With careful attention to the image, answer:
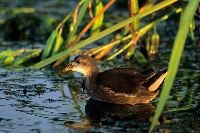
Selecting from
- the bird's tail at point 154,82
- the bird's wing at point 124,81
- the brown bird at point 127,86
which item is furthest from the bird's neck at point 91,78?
the bird's tail at point 154,82

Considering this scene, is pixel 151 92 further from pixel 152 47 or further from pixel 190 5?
pixel 152 47

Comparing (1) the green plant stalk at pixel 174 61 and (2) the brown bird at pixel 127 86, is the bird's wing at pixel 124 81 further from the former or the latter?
(1) the green plant stalk at pixel 174 61

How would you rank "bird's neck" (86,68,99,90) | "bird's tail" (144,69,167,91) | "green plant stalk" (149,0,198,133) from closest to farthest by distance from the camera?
"green plant stalk" (149,0,198,133) → "bird's tail" (144,69,167,91) → "bird's neck" (86,68,99,90)

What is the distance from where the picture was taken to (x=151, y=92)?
308 inches

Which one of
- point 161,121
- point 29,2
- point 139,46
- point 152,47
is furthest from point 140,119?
point 29,2

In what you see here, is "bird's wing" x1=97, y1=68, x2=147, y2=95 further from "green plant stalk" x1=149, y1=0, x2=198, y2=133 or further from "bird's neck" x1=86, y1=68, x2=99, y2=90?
"green plant stalk" x1=149, y1=0, x2=198, y2=133

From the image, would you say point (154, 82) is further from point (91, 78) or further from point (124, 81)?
point (91, 78)

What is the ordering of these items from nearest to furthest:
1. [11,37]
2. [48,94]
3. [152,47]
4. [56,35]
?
1. [48,94]
2. [56,35]
3. [152,47]
4. [11,37]

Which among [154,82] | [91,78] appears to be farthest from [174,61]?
[91,78]

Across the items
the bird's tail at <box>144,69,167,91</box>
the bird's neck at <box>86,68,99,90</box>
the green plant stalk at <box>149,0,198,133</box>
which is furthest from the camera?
the bird's neck at <box>86,68,99,90</box>

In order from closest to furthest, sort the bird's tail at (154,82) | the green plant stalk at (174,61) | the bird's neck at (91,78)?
the green plant stalk at (174,61) < the bird's tail at (154,82) < the bird's neck at (91,78)

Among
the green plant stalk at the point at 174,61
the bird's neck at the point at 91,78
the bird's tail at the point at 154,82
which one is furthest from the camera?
the bird's neck at the point at 91,78

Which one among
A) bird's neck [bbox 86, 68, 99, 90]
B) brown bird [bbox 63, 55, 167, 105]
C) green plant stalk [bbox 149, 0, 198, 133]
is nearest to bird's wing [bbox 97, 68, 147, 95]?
brown bird [bbox 63, 55, 167, 105]

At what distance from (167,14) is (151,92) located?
251cm
